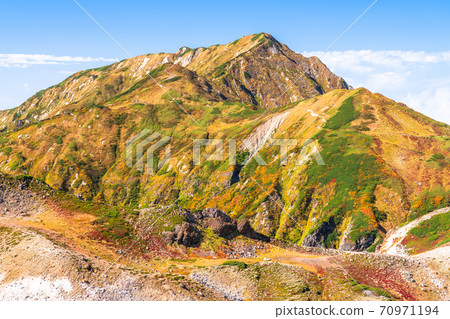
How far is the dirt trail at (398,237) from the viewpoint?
74.2m

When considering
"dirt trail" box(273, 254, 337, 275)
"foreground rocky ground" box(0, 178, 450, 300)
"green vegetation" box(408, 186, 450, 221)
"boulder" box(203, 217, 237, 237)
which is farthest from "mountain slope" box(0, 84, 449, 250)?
"boulder" box(203, 217, 237, 237)

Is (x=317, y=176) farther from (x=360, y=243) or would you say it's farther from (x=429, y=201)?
(x=429, y=201)

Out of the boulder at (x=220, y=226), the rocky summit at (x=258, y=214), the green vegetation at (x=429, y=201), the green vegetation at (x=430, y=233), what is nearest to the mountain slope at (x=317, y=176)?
the green vegetation at (x=429, y=201)

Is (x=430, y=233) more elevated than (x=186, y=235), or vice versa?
(x=430, y=233)

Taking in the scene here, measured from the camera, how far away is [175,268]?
48.8 meters

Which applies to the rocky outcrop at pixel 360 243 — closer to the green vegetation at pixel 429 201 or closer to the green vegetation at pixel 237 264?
the green vegetation at pixel 429 201

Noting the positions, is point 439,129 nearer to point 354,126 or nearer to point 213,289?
point 354,126

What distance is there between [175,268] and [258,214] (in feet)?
249

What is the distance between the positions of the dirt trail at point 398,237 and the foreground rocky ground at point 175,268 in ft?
59.9

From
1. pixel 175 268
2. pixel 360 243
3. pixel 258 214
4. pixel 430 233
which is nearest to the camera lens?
pixel 175 268

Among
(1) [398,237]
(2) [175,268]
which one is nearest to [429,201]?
(1) [398,237]

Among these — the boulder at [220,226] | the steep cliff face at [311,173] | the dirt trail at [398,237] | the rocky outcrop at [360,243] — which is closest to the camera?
the boulder at [220,226]

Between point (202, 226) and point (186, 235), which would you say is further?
point (202, 226)

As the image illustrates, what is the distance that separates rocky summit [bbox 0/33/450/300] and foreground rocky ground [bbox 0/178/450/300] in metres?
0.19
